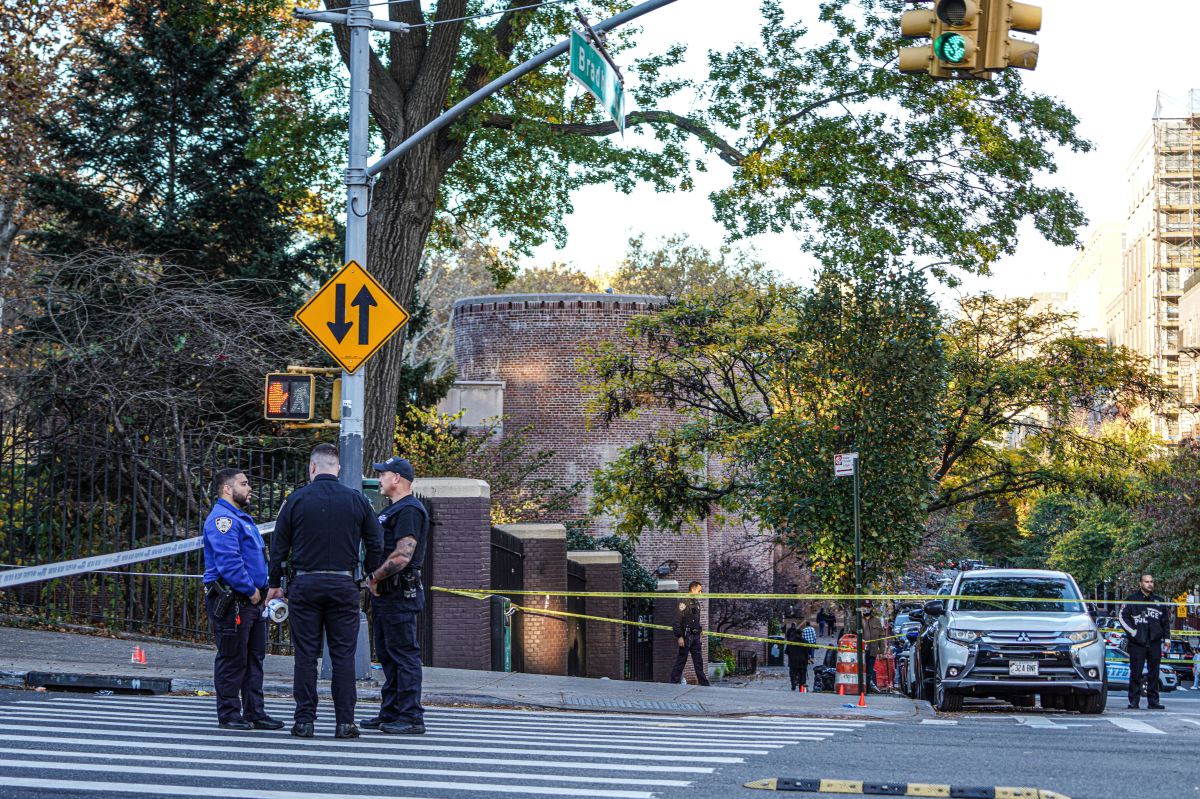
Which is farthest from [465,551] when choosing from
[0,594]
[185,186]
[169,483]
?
[185,186]

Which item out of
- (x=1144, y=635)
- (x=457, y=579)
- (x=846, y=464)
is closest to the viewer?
(x=457, y=579)

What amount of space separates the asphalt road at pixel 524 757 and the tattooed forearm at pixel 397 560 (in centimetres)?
111

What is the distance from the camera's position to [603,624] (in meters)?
26.9

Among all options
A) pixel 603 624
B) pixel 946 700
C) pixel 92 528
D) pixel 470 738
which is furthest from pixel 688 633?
pixel 470 738

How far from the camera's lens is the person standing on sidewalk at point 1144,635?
60.5 feet

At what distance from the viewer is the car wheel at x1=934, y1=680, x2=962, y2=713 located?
55.2 ft

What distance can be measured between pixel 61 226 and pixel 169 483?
25.5 feet

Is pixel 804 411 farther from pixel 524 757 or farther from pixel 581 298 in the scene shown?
pixel 524 757

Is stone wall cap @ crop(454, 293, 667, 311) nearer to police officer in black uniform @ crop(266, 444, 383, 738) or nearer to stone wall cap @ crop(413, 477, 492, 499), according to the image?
stone wall cap @ crop(413, 477, 492, 499)

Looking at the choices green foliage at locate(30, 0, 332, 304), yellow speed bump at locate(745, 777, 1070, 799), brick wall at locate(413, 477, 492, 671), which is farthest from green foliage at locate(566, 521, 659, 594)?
yellow speed bump at locate(745, 777, 1070, 799)

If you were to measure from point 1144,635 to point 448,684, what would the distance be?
915 centimetres

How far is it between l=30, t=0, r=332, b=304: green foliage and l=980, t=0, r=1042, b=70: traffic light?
1418 cm

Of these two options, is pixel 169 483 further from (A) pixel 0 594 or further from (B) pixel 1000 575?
(B) pixel 1000 575

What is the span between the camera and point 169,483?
18.2 metres
